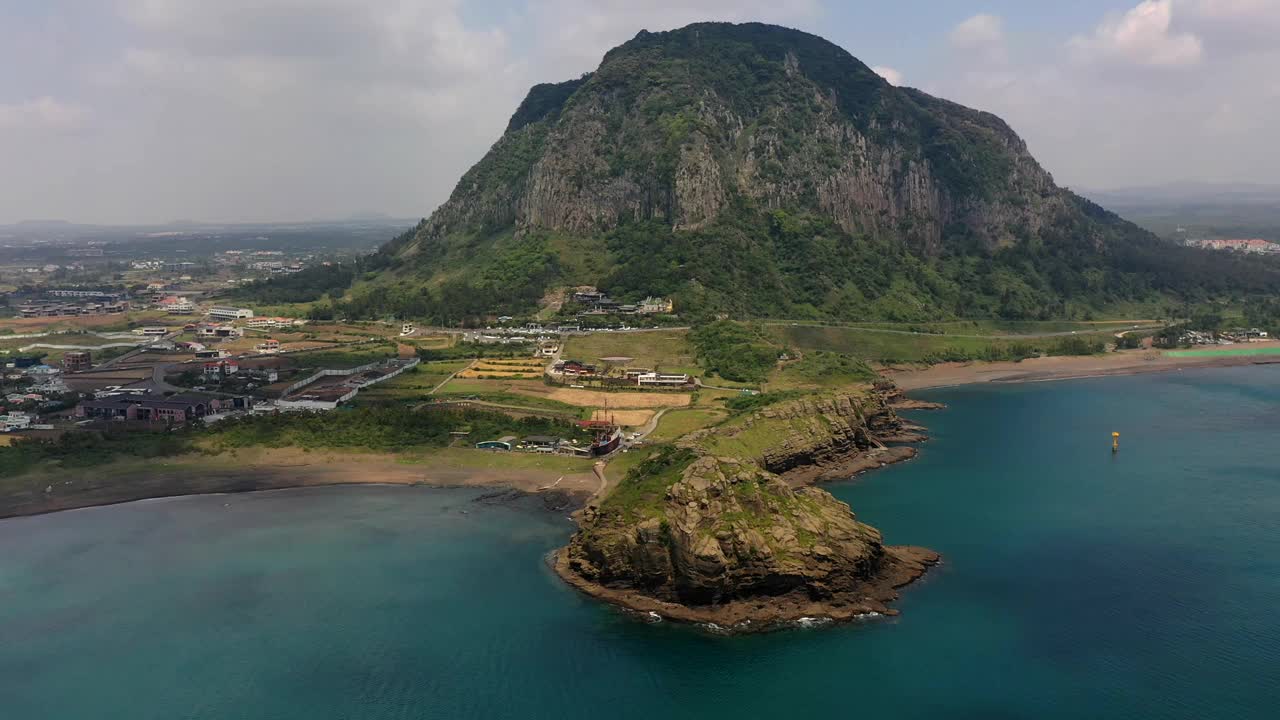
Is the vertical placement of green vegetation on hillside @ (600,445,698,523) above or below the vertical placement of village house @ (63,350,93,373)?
above

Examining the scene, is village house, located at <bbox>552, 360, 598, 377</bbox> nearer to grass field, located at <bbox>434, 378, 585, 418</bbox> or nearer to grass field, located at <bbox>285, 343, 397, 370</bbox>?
grass field, located at <bbox>434, 378, 585, 418</bbox>

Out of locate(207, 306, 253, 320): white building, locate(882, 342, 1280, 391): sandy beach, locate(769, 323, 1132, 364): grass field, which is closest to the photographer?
locate(882, 342, 1280, 391): sandy beach

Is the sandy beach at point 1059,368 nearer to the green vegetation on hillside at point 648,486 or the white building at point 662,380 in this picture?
the white building at point 662,380

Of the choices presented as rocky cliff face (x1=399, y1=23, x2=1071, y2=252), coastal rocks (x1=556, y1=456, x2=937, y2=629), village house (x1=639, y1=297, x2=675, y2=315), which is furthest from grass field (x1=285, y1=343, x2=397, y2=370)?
coastal rocks (x1=556, y1=456, x2=937, y2=629)

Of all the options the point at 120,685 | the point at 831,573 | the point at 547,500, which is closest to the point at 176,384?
the point at 547,500

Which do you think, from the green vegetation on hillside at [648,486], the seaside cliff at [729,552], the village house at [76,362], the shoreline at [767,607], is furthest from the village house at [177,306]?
the shoreline at [767,607]

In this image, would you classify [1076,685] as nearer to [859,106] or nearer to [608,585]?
[608,585]
